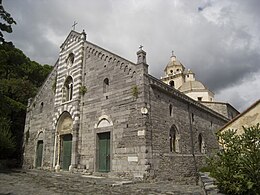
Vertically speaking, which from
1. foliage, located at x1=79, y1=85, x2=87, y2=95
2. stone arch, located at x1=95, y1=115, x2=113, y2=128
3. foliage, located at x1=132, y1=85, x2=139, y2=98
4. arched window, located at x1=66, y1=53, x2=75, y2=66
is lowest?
stone arch, located at x1=95, y1=115, x2=113, y2=128

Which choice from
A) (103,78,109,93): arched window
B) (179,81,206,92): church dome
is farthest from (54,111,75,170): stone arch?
(179,81,206,92): church dome

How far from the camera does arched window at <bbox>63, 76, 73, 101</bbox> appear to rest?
722 inches

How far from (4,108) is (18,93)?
1558 centimetres

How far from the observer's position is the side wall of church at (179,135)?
1291 cm

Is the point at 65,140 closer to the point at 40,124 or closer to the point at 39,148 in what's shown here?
the point at 39,148

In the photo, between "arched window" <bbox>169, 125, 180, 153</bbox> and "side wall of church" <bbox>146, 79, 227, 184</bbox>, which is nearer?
"side wall of church" <bbox>146, 79, 227, 184</bbox>

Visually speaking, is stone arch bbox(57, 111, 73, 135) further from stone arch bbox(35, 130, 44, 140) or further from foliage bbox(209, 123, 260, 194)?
foliage bbox(209, 123, 260, 194)

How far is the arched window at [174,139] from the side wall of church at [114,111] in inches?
132

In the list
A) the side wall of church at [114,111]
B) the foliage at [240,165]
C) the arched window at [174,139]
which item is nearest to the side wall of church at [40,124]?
the side wall of church at [114,111]

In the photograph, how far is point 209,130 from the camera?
2033 cm

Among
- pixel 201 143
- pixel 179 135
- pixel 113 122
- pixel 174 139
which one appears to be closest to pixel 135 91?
pixel 113 122

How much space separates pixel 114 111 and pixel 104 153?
2579mm

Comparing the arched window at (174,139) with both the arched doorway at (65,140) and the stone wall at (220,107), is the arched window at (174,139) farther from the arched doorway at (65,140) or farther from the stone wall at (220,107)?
the stone wall at (220,107)

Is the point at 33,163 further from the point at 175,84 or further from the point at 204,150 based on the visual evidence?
the point at 175,84
